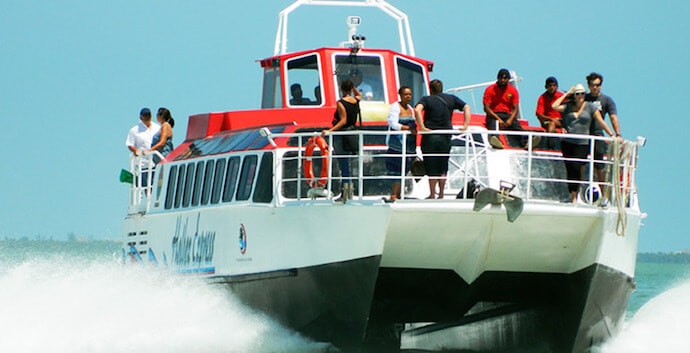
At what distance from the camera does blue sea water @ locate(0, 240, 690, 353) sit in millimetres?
17812

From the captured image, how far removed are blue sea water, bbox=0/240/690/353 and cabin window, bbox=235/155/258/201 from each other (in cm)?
140

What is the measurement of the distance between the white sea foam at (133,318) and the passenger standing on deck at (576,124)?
3611 millimetres

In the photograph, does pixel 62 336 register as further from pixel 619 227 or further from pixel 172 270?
pixel 619 227

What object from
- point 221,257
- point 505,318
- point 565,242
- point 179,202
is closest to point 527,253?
point 565,242

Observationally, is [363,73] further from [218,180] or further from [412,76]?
[218,180]

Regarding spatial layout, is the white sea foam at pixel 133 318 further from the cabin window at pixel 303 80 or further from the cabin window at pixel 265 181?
the cabin window at pixel 303 80

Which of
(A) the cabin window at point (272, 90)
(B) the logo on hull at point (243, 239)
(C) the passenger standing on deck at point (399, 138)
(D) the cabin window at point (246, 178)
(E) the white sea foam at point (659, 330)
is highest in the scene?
(A) the cabin window at point (272, 90)

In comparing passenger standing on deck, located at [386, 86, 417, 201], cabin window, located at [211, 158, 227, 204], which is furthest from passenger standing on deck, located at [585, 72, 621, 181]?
cabin window, located at [211, 158, 227, 204]

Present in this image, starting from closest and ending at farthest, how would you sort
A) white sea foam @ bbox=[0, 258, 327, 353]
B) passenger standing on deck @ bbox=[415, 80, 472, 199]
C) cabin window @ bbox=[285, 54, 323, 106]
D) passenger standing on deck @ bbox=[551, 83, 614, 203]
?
passenger standing on deck @ bbox=[415, 80, 472, 199]
passenger standing on deck @ bbox=[551, 83, 614, 203]
white sea foam @ bbox=[0, 258, 327, 353]
cabin window @ bbox=[285, 54, 323, 106]

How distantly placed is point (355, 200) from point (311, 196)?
69 cm

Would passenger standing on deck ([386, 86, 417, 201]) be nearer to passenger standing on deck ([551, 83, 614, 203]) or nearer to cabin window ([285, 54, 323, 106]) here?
passenger standing on deck ([551, 83, 614, 203])

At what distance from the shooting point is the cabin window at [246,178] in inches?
702

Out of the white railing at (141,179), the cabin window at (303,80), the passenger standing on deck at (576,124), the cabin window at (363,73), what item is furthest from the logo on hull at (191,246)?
the passenger standing on deck at (576,124)

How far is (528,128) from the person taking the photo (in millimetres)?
19016
